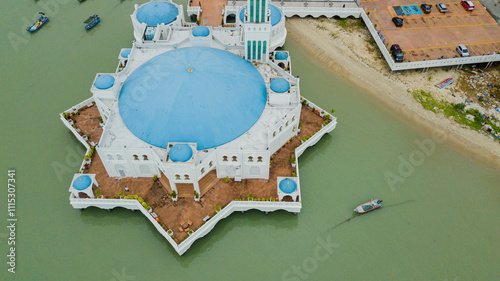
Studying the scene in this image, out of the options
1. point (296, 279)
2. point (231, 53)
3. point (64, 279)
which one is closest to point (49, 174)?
point (64, 279)

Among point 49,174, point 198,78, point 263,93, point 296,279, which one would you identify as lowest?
point 296,279

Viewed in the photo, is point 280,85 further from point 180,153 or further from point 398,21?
point 398,21

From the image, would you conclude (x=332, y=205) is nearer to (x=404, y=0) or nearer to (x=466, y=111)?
(x=466, y=111)

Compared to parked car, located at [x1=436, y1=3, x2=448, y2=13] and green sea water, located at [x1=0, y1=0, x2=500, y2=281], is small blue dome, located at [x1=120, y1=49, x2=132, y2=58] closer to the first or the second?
green sea water, located at [x1=0, y1=0, x2=500, y2=281]

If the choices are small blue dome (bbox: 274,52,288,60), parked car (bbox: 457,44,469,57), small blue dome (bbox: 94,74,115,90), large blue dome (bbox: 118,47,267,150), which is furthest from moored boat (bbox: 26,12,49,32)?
parked car (bbox: 457,44,469,57)

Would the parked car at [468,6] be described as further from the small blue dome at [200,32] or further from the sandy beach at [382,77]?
the small blue dome at [200,32]

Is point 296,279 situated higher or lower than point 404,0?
lower

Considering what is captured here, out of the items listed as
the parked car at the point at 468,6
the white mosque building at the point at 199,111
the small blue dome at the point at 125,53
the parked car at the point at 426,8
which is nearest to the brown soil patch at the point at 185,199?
the white mosque building at the point at 199,111
